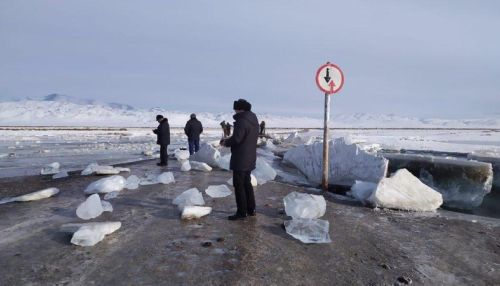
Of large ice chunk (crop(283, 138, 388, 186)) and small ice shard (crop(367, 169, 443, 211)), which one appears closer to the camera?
small ice shard (crop(367, 169, 443, 211))

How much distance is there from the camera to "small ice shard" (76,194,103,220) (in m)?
4.77

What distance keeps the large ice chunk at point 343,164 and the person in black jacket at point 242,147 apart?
10.5ft

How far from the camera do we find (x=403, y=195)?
5.66 metres

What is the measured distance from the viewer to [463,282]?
124 inches

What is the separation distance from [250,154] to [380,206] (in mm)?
2237

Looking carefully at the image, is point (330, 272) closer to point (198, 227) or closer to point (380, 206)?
point (198, 227)

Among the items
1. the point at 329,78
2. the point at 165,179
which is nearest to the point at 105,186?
the point at 165,179

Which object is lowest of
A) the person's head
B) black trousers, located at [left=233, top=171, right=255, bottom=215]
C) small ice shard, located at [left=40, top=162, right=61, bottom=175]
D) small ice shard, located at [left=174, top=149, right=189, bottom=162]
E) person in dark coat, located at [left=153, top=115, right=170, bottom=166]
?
small ice shard, located at [left=40, top=162, right=61, bottom=175]

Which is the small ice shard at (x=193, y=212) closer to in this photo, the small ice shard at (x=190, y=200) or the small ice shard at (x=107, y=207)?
the small ice shard at (x=190, y=200)

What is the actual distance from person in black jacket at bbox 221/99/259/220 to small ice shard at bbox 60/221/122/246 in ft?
4.81

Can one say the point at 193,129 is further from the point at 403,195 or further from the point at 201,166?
the point at 403,195

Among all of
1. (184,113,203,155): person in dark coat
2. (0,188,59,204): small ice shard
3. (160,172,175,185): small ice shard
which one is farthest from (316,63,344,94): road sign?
(184,113,203,155): person in dark coat

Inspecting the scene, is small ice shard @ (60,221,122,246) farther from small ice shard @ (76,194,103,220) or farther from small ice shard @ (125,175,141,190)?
small ice shard @ (125,175,141,190)

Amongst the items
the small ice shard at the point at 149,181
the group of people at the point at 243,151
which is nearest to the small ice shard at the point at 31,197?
the small ice shard at the point at 149,181
